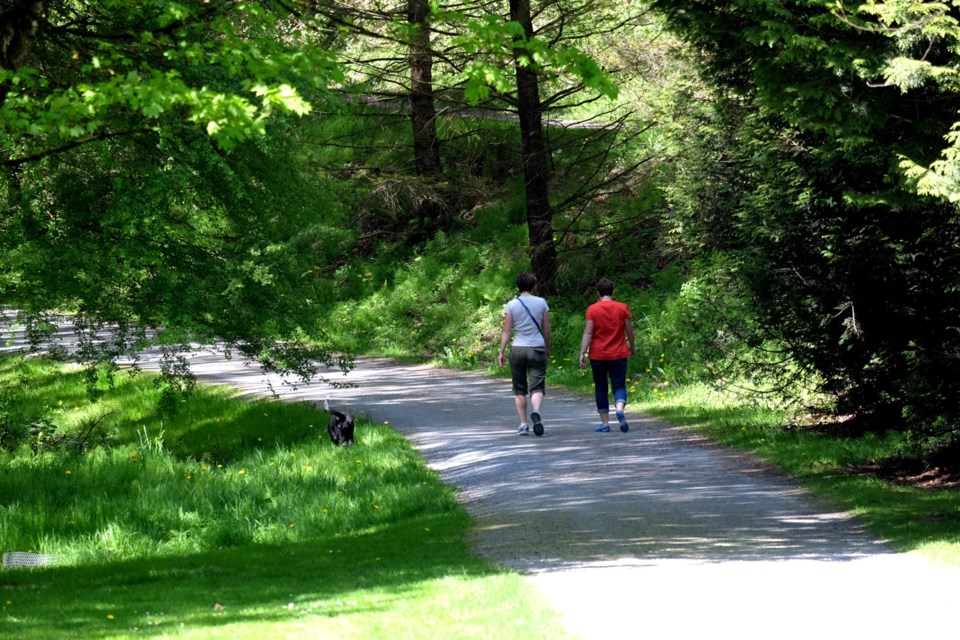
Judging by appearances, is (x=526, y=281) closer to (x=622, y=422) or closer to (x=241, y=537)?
(x=622, y=422)

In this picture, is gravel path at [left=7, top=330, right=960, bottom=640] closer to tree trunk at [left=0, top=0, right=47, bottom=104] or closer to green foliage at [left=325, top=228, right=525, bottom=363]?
tree trunk at [left=0, top=0, right=47, bottom=104]

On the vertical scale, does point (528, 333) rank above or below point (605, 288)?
below

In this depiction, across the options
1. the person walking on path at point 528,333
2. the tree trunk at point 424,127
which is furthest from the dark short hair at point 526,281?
the tree trunk at point 424,127

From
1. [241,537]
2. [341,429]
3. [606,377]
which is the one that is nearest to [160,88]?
[241,537]

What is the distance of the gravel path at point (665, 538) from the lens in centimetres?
691

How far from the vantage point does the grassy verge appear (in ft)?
32.1

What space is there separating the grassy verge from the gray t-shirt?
2692 millimetres

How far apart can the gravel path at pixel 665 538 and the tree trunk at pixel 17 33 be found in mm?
5211

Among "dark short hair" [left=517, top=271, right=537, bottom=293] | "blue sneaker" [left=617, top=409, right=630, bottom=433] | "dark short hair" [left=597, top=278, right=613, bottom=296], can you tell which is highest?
"dark short hair" [left=517, top=271, right=537, bottom=293]

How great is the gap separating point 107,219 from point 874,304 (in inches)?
333

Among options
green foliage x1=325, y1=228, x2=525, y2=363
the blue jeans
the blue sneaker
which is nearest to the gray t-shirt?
the blue jeans

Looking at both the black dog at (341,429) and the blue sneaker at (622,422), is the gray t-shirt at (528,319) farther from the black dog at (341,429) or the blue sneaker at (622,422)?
the black dog at (341,429)

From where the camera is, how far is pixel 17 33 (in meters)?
9.27

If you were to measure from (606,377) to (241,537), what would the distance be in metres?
5.26
